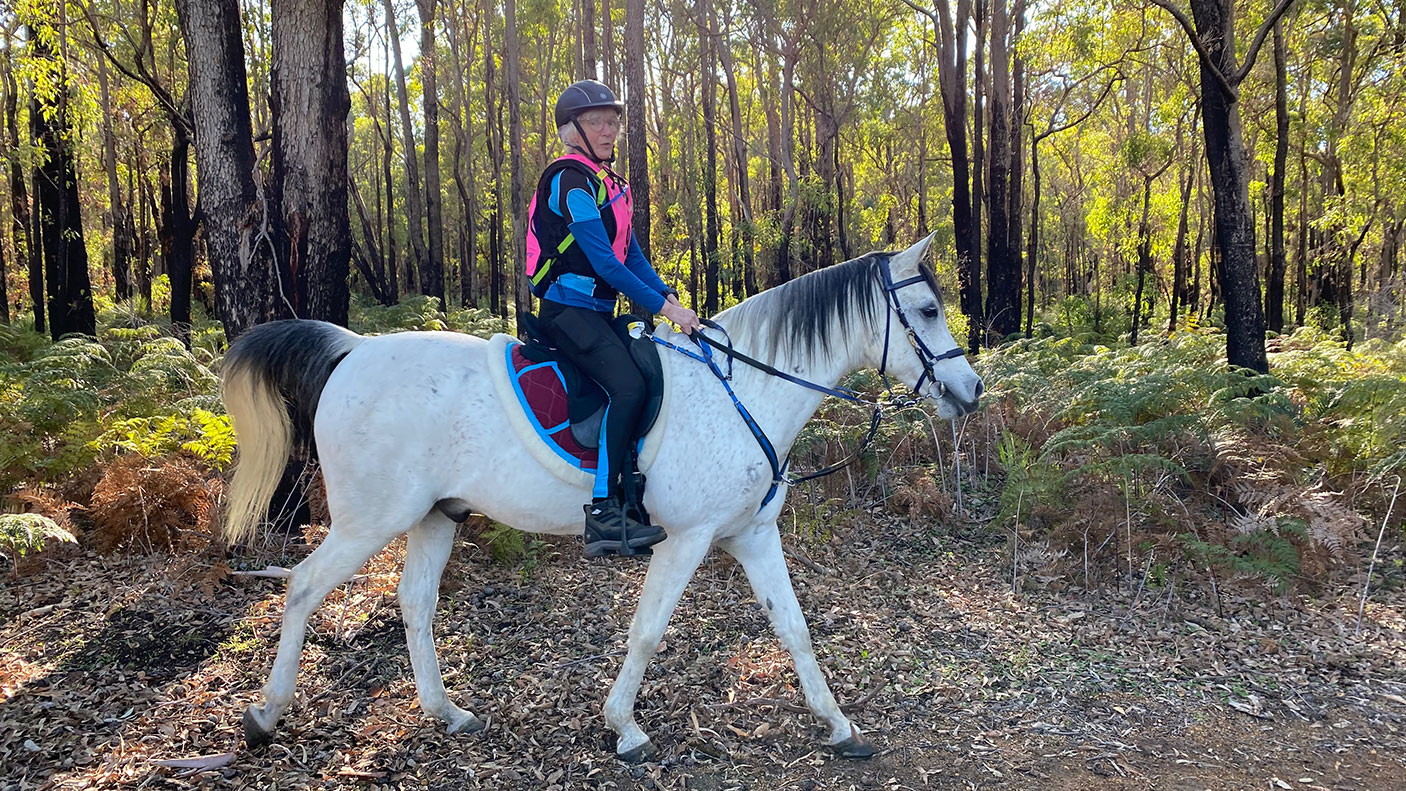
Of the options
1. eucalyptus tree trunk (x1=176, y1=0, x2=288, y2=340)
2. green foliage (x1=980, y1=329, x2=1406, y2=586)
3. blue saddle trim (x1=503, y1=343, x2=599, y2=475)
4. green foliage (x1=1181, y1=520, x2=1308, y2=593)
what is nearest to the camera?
blue saddle trim (x1=503, y1=343, x2=599, y2=475)

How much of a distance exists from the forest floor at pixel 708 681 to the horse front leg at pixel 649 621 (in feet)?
0.40

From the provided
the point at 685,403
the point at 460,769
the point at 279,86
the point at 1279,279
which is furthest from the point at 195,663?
the point at 1279,279

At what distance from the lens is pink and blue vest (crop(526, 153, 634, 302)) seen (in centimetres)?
346

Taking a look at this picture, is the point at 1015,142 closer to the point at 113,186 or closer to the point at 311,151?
the point at 311,151

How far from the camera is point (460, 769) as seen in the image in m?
3.49

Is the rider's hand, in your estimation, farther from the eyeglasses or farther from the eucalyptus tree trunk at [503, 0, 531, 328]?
the eucalyptus tree trunk at [503, 0, 531, 328]

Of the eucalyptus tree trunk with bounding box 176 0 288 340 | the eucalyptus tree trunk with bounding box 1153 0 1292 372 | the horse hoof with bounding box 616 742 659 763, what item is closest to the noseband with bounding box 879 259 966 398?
the horse hoof with bounding box 616 742 659 763

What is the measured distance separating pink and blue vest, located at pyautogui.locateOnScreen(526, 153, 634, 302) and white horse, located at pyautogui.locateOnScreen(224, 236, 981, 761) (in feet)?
1.56

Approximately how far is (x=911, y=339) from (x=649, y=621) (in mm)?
1802

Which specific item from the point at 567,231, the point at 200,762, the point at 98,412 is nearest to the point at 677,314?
the point at 567,231

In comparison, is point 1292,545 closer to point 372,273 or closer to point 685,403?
point 685,403

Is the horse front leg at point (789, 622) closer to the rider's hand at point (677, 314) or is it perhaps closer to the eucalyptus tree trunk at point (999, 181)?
the rider's hand at point (677, 314)

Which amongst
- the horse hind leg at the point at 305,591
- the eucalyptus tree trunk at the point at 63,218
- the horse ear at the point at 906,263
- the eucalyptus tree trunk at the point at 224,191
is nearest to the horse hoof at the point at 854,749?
the horse ear at the point at 906,263

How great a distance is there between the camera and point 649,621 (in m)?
3.55
